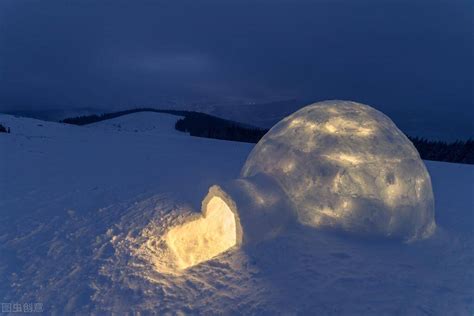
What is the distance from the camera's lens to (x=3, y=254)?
4445 mm

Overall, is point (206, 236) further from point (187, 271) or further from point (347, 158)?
point (347, 158)

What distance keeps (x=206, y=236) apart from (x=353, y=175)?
2866mm

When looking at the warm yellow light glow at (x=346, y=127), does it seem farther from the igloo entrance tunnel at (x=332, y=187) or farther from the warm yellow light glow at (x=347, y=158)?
the warm yellow light glow at (x=347, y=158)

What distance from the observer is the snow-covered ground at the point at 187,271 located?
3574 millimetres

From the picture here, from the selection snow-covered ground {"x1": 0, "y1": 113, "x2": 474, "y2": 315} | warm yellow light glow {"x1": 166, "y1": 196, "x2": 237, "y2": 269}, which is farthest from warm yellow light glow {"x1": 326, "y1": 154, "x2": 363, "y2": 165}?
warm yellow light glow {"x1": 166, "y1": 196, "x2": 237, "y2": 269}

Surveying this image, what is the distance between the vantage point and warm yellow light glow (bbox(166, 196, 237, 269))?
5.24 meters

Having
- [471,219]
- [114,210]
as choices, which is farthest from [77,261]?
[471,219]

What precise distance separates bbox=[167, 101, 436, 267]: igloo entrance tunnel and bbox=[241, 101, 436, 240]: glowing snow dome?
0.6 inches

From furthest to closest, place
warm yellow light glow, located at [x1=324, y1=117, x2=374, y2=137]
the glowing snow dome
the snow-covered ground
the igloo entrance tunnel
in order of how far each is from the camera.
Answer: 1. warm yellow light glow, located at [x1=324, y1=117, x2=374, y2=137]
2. the glowing snow dome
3. the igloo entrance tunnel
4. the snow-covered ground

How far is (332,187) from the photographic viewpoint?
483cm

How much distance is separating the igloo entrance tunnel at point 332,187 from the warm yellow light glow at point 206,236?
0.02 metres

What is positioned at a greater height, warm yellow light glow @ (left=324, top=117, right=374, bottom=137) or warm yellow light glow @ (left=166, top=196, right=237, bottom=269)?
warm yellow light glow @ (left=324, top=117, right=374, bottom=137)

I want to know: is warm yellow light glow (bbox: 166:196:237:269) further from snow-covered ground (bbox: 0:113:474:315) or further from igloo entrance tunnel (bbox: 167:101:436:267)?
snow-covered ground (bbox: 0:113:474:315)

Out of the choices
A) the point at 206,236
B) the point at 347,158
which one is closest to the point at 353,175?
the point at 347,158
